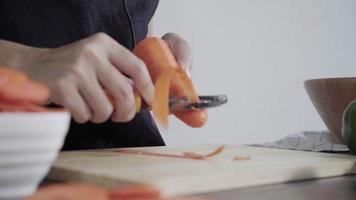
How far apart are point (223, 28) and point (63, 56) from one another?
1338mm

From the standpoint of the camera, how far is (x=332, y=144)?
0.94 metres

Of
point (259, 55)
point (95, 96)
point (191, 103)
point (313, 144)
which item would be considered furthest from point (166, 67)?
point (259, 55)

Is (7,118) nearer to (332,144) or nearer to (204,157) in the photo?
(204,157)

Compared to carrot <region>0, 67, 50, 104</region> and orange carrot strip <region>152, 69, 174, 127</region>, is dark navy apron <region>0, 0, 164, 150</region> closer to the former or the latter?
orange carrot strip <region>152, 69, 174, 127</region>

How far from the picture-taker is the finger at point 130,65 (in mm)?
676

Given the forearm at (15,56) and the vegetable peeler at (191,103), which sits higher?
the forearm at (15,56)

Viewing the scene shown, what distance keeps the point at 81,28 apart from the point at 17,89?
0.61 meters

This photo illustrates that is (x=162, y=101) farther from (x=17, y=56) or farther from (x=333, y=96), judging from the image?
(x=333, y=96)

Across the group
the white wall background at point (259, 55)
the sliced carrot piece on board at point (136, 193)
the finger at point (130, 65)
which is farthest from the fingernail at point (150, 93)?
the white wall background at point (259, 55)

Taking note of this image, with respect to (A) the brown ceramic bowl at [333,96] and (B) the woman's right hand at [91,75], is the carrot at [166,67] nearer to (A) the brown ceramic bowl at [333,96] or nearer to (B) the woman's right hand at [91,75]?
(B) the woman's right hand at [91,75]

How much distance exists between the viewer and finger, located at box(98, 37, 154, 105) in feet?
2.22

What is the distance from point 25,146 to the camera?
39 centimetres

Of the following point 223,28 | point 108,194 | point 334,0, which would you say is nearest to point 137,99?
point 108,194

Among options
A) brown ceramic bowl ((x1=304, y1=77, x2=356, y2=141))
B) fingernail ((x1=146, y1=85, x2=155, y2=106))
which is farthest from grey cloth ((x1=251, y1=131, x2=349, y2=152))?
fingernail ((x1=146, y1=85, x2=155, y2=106))
